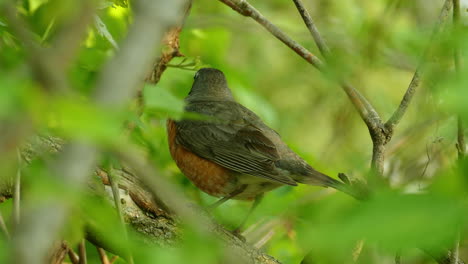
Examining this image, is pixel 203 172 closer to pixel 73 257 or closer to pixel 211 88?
pixel 211 88

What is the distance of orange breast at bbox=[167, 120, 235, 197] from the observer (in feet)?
12.9

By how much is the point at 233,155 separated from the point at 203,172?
22 cm

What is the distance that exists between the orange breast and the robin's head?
65 centimetres

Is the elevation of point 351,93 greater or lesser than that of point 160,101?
A: greater

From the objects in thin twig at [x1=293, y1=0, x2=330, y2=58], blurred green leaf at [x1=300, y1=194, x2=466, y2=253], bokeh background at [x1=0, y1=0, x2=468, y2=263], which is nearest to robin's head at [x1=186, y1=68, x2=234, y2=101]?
bokeh background at [x1=0, y1=0, x2=468, y2=263]

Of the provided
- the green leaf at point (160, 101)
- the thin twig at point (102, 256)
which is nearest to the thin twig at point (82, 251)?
the thin twig at point (102, 256)

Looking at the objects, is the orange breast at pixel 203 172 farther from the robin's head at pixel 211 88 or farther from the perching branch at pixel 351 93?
the perching branch at pixel 351 93

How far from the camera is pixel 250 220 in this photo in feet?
11.6

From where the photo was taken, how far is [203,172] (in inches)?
157

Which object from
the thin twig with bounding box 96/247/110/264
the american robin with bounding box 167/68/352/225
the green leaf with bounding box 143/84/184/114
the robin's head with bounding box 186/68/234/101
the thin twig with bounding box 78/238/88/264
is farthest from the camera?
the robin's head with bounding box 186/68/234/101

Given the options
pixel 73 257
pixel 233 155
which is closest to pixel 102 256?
pixel 73 257

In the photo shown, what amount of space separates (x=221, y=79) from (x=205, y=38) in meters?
0.96

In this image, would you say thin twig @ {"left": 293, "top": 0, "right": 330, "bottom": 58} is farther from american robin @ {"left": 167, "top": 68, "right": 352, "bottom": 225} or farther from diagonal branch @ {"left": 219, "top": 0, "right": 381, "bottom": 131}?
american robin @ {"left": 167, "top": 68, "right": 352, "bottom": 225}

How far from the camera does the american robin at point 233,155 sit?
151 inches
